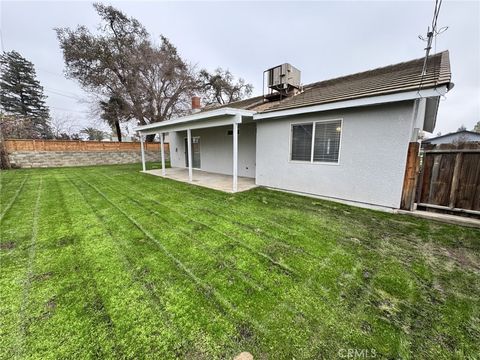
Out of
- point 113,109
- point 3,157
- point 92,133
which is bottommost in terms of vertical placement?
point 3,157

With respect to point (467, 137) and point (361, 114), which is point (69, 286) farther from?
point (467, 137)

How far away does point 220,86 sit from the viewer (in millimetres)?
20312

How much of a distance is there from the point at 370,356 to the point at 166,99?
18.7 meters

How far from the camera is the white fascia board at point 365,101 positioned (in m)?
3.49

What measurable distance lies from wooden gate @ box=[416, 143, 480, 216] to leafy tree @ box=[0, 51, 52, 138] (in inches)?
1214

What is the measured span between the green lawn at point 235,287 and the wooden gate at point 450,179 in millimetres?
687

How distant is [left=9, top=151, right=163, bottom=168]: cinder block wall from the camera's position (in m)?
11.4

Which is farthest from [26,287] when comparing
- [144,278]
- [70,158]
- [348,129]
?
[70,158]

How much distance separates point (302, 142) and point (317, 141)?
1.43ft

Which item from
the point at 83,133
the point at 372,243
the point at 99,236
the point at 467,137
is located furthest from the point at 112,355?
the point at 83,133

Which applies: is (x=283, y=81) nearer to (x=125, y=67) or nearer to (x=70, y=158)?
(x=125, y=67)

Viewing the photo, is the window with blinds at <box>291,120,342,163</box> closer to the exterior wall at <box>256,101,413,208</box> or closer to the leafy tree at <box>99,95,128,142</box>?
the exterior wall at <box>256,101,413,208</box>

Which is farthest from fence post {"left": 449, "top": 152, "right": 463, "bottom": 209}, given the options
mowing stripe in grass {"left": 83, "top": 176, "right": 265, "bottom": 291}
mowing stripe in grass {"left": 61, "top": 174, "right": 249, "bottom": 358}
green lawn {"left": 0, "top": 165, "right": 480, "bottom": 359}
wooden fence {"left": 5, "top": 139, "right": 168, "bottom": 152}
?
wooden fence {"left": 5, "top": 139, "right": 168, "bottom": 152}

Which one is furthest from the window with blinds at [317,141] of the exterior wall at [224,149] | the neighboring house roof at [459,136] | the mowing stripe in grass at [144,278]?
the neighboring house roof at [459,136]
